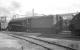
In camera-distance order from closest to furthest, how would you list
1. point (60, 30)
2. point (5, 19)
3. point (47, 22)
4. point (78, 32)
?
point (78, 32) < point (60, 30) < point (47, 22) < point (5, 19)

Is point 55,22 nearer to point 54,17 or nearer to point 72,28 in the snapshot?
point 54,17

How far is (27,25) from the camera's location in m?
Result: 30.6

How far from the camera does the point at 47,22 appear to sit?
23578 mm

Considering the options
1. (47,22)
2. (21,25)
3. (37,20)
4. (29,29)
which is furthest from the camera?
(21,25)

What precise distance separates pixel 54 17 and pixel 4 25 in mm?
34390

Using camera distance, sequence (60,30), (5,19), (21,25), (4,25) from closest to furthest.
A: (60,30) → (21,25) → (4,25) → (5,19)

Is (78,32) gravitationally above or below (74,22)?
below

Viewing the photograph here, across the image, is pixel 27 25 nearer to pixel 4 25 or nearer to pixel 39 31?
pixel 39 31

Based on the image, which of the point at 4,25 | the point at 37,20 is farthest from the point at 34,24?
the point at 4,25

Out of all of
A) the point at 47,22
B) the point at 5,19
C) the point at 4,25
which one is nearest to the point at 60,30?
the point at 47,22

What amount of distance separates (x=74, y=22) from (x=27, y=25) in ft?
54.0

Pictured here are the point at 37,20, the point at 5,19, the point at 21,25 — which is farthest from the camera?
the point at 5,19

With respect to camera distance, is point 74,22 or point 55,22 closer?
point 74,22

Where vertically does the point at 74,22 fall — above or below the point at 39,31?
above
